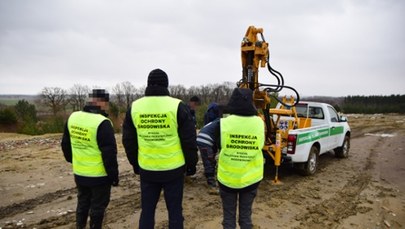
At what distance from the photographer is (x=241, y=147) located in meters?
3.19

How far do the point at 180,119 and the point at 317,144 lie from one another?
5741 millimetres

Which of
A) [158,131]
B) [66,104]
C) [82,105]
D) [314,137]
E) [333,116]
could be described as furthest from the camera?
[66,104]

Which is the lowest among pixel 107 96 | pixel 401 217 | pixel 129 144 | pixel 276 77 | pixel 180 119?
pixel 401 217

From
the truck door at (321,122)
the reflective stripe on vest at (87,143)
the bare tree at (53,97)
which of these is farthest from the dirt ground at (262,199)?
the bare tree at (53,97)

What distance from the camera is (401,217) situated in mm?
4984

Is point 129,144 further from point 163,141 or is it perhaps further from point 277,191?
point 277,191

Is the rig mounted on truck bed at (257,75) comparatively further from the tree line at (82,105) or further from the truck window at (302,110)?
the tree line at (82,105)

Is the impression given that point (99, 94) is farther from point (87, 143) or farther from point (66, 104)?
point (66, 104)

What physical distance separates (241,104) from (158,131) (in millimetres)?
915

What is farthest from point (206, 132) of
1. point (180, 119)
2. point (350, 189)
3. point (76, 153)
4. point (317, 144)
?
point (317, 144)

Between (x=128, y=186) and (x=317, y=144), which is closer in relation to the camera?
(x=128, y=186)

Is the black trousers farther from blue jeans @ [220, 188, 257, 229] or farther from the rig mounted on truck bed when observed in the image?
the rig mounted on truck bed

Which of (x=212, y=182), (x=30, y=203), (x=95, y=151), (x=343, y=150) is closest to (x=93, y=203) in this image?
(x=95, y=151)

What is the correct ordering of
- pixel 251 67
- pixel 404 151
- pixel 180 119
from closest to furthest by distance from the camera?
1. pixel 180 119
2. pixel 251 67
3. pixel 404 151
